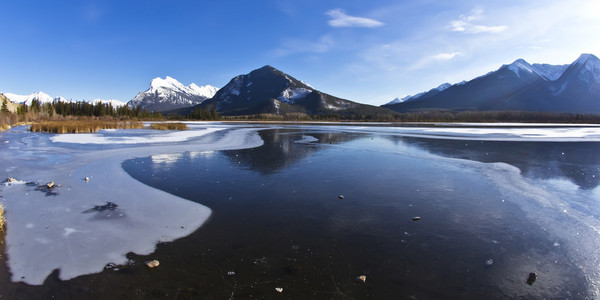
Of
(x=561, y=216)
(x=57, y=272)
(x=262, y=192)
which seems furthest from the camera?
(x=262, y=192)

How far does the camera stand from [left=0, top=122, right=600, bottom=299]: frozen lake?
4727 mm

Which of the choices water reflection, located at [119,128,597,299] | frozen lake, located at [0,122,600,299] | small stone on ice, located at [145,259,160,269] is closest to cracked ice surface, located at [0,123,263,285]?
frozen lake, located at [0,122,600,299]

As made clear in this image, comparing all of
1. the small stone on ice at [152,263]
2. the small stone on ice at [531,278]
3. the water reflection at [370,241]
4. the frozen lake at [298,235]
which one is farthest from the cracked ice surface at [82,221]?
the small stone on ice at [531,278]

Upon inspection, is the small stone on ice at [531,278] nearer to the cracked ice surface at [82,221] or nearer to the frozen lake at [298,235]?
Answer: the frozen lake at [298,235]

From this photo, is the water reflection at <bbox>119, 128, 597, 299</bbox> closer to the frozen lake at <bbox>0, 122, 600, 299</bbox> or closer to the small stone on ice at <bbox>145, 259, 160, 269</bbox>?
the frozen lake at <bbox>0, 122, 600, 299</bbox>

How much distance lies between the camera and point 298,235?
21.7ft

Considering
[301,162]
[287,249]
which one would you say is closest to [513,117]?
[301,162]

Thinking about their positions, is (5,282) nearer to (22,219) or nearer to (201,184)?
(22,219)

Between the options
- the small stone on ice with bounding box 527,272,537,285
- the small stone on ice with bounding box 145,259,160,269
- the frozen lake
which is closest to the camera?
the frozen lake

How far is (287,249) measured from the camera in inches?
233

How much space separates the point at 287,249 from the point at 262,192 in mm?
4363

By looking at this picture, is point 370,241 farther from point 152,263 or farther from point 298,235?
point 152,263

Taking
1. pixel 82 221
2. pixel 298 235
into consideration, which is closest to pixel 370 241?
pixel 298 235

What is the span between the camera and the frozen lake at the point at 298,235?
473 cm
